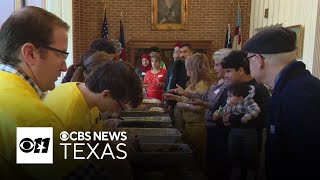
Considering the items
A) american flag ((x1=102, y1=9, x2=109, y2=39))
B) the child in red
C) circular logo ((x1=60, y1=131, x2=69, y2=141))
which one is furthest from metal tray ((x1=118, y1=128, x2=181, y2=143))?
american flag ((x1=102, y1=9, x2=109, y2=39))

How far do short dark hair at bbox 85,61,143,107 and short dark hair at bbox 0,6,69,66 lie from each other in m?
0.44

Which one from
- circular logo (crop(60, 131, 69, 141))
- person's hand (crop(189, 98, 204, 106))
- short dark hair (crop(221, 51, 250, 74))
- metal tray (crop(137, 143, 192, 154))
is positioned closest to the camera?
circular logo (crop(60, 131, 69, 141))

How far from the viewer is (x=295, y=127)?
1.48 m

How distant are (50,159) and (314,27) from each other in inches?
188

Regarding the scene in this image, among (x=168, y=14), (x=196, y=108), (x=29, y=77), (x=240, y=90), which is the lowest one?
(x=196, y=108)

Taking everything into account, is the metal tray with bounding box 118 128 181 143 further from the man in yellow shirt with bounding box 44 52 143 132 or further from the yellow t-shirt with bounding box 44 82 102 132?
the yellow t-shirt with bounding box 44 82 102 132

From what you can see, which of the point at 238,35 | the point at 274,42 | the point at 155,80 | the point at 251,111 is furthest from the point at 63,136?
the point at 238,35

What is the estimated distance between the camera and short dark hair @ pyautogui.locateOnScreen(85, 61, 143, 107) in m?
1.46

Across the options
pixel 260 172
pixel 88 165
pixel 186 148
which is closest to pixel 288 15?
pixel 260 172

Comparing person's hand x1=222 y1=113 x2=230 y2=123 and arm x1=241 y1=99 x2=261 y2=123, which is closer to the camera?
arm x1=241 y1=99 x2=261 y2=123

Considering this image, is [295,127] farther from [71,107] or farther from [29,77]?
[29,77]

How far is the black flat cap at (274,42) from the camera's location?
1.65m

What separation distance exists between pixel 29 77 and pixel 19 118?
0.18 meters

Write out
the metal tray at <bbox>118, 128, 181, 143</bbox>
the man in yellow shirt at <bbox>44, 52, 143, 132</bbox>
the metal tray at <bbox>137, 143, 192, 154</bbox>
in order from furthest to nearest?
the metal tray at <bbox>118, 128, 181, 143</bbox>, the metal tray at <bbox>137, 143, 192, 154</bbox>, the man in yellow shirt at <bbox>44, 52, 143, 132</bbox>
